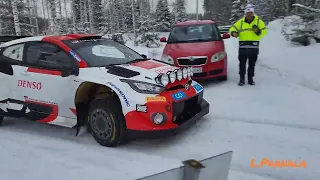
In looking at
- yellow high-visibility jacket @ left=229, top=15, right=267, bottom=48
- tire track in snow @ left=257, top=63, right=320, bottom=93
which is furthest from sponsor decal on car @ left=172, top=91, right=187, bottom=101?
tire track in snow @ left=257, top=63, right=320, bottom=93

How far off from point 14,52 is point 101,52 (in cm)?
159

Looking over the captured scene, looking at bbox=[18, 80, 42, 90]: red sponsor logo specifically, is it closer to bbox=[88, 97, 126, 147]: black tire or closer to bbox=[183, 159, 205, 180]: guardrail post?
bbox=[88, 97, 126, 147]: black tire

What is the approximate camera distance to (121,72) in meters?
4.63

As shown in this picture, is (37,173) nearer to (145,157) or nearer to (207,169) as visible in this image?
(145,157)

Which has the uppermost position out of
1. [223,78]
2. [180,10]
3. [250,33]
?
[180,10]

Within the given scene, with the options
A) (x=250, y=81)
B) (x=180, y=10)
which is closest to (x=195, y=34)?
(x=250, y=81)

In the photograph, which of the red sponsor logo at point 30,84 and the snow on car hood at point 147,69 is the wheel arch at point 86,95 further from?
the red sponsor logo at point 30,84

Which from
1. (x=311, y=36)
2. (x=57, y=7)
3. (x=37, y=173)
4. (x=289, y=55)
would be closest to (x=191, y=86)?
(x=37, y=173)

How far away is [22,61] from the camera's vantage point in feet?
17.5

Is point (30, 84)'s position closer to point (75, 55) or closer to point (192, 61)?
point (75, 55)

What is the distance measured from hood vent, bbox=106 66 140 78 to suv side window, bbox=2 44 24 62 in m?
1.73

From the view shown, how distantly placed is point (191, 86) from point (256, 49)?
319cm

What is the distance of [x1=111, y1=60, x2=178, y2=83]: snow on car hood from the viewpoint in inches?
179

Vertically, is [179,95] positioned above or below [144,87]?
below
